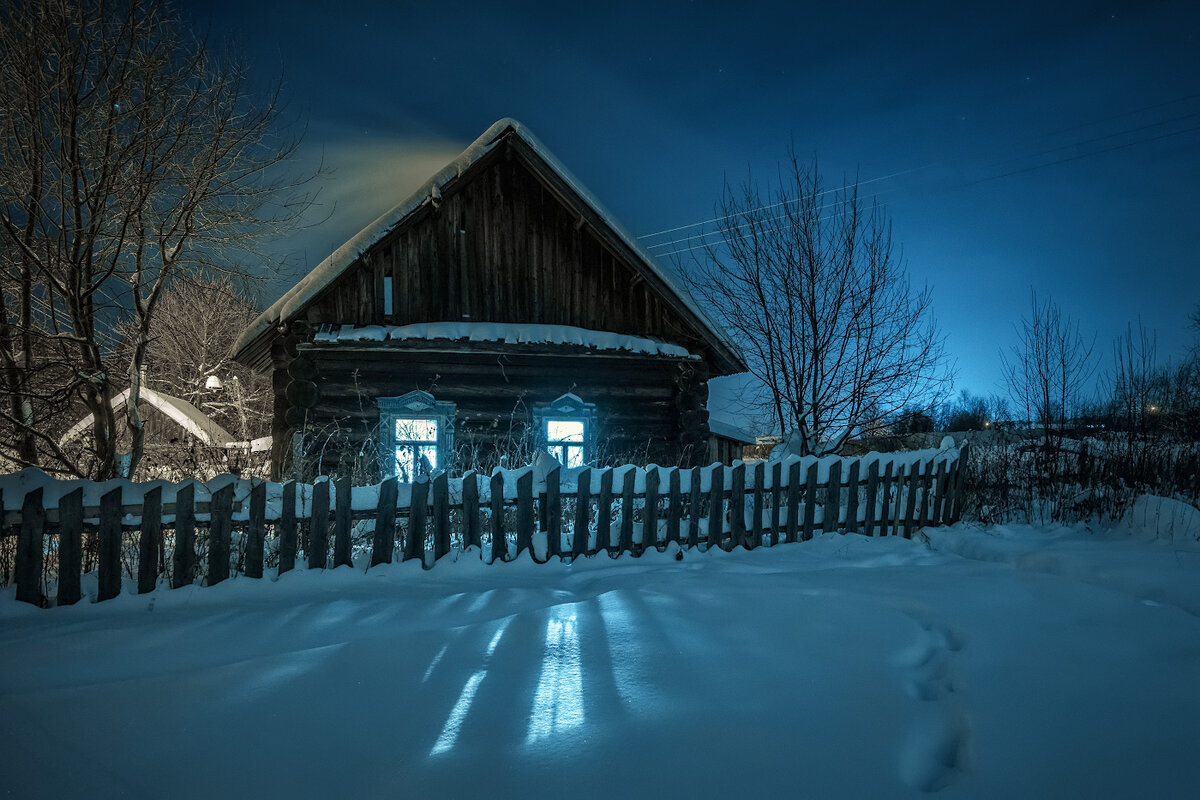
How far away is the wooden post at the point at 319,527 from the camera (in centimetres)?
433

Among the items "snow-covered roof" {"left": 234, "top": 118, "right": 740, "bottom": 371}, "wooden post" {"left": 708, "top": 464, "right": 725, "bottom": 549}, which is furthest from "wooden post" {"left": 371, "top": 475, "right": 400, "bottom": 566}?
"snow-covered roof" {"left": 234, "top": 118, "right": 740, "bottom": 371}

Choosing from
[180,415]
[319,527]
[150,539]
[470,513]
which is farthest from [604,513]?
[180,415]

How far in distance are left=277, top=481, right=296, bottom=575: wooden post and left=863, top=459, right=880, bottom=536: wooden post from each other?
5.88 meters

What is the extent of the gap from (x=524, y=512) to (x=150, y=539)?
104 inches

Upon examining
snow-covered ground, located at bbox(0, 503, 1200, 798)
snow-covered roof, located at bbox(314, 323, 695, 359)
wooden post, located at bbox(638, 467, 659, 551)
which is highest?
snow-covered roof, located at bbox(314, 323, 695, 359)

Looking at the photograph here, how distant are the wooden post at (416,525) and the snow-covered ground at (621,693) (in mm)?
827

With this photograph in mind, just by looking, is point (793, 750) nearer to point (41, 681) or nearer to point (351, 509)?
point (41, 681)

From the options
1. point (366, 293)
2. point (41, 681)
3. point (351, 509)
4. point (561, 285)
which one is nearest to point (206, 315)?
point (366, 293)

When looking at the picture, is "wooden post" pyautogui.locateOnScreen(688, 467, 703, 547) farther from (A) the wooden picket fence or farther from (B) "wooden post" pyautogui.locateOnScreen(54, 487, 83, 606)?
(B) "wooden post" pyautogui.locateOnScreen(54, 487, 83, 606)

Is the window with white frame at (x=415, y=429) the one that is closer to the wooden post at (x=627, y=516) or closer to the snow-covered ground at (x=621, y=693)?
the wooden post at (x=627, y=516)

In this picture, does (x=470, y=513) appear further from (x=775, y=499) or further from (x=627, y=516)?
(x=775, y=499)

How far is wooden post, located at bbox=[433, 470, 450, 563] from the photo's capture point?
470 cm

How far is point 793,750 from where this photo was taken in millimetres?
1919

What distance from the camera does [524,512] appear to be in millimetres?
4949
